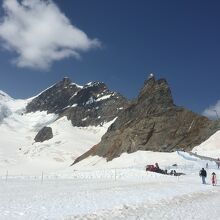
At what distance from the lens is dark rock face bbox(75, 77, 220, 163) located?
95.4m

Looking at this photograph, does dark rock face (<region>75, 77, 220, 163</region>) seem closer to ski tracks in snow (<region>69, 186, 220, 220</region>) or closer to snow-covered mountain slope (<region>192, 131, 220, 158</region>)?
snow-covered mountain slope (<region>192, 131, 220, 158</region>)

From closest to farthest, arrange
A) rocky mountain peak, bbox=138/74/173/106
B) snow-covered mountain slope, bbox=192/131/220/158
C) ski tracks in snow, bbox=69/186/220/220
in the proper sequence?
ski tracks in snow, bbox=69/186/220/220 < snow-covered mountain slope, bbox=192/131/220/158 < rocky mountain peak, bbox=138/74/173/106

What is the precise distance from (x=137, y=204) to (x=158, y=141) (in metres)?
75.7

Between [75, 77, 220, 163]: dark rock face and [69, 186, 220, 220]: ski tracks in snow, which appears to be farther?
[75, 77, 220, 163]: dark rock face

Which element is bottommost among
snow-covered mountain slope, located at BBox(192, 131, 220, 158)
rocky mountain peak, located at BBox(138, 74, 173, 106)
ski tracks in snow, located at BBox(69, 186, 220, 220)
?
ski tracks in snow, located at BBox(69, 186, 220, 220)

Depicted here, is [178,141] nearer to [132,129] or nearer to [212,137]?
[212,137]

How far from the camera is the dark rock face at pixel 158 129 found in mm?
95375

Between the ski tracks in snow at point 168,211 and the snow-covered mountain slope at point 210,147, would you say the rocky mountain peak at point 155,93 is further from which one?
the ski tracks in snow at point 168,211

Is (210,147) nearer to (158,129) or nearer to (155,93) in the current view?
(158,129)

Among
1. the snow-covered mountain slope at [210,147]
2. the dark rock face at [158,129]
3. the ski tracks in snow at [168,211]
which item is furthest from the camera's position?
the dark rock face at [158,129]

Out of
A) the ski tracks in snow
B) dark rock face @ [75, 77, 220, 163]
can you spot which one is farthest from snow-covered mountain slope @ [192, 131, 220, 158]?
the ski tracks in snow

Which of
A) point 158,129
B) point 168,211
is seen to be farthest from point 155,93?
point 168,211

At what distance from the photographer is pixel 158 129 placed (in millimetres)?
102875

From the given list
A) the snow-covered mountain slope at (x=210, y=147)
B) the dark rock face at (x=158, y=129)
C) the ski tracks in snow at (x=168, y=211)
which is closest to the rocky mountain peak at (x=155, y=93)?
the dark rock face at (x=158, y=129)
